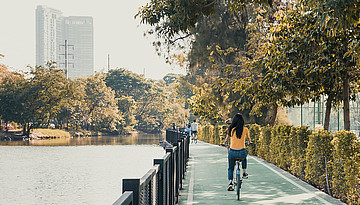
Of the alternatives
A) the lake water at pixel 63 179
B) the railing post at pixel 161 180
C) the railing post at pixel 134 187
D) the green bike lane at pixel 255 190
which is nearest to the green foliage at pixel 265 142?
the green bike lane at pixel 255 190

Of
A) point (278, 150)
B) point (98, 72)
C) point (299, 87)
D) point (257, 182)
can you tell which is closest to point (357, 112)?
point (278, 150)

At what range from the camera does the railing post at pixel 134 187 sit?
4102 mm

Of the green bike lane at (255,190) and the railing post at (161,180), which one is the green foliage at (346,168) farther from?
the railing post at (161,180)

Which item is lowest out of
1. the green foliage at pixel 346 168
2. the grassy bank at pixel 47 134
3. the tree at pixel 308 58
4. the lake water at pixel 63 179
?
the lake water at pixel 63 179

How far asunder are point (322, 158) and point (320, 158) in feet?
0.16

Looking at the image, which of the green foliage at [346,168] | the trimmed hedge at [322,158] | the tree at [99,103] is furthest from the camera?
the tree at [99,103]

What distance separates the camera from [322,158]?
12008 mm

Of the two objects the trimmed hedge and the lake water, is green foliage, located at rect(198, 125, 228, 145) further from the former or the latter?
the trimmed hedge

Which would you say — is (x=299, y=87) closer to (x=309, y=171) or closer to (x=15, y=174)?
(x=309, y=171)

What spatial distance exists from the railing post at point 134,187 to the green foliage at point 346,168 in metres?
6.47

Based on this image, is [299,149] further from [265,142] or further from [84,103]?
[84,103]

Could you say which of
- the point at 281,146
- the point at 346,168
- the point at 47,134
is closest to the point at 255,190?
the point at 346,168

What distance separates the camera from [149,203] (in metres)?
5.65

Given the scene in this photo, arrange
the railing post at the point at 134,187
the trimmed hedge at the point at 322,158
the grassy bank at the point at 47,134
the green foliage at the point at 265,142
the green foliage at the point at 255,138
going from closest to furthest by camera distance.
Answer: the railing post at the point at 134,187 → the trimmed hedge at the point at 322,158 → the green foliage at the point at 265,142 → the green foliage at the point at 255,138 → the grassy bank at the point at 47,134
